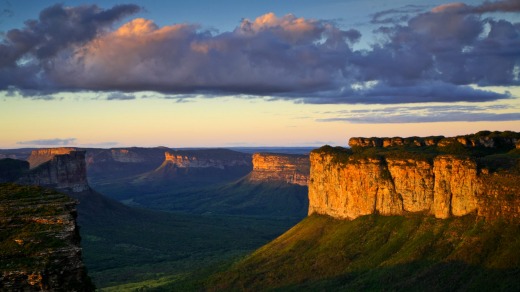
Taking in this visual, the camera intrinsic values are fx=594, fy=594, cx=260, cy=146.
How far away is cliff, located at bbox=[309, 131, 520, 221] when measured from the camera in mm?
99812

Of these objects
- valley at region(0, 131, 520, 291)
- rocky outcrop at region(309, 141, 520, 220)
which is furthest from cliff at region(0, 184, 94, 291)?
rocky outcrop at region(309, 141, 520, 220)

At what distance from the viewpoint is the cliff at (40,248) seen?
34.6 meters

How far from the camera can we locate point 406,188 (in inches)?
4761

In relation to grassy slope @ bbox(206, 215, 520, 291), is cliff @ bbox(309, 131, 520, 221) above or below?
above

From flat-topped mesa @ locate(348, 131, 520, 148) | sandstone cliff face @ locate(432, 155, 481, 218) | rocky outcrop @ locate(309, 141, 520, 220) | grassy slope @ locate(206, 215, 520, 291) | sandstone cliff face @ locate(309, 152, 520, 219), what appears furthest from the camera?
flat-topped mesa @ locate(348, 131, 520, 148)

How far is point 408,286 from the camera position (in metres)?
93.8

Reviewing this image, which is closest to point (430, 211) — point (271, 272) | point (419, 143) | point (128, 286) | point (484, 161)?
point (484, 161)

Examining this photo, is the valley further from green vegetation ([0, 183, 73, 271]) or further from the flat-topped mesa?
green vegetation ([0, 183, 73, 271])

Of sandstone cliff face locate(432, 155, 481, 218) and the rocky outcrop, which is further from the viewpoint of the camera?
sandstone cliff face locate(432, 155, 481, 218)

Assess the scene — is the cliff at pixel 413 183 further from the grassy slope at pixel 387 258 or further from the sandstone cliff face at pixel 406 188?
the grassy slope at pixel 387 258

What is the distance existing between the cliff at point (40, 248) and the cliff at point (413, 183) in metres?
75.6

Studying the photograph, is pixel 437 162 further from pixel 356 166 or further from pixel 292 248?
pixel 292 248

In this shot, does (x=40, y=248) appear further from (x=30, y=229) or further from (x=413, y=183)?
(x=413, y=183)

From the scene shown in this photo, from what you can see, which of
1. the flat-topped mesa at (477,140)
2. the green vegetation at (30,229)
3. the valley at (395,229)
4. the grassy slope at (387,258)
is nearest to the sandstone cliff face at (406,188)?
the valley at (395,229)
